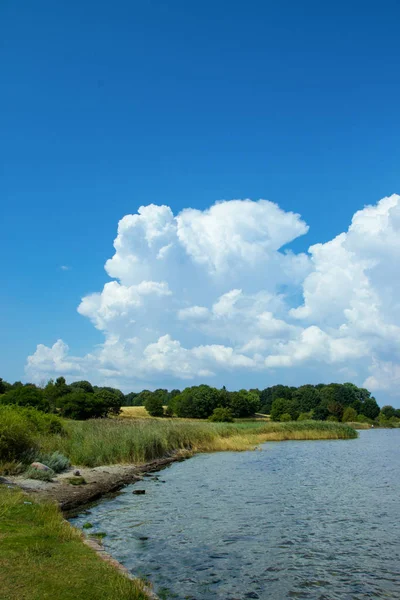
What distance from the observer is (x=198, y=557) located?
12219 mm

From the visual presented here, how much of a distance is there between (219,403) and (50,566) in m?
124

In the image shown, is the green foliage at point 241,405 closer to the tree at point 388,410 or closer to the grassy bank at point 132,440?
the tree at point 388,410

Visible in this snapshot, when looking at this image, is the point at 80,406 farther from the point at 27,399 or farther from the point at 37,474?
the point at 37,474

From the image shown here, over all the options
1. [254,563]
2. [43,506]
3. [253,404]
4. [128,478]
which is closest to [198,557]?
[254,563]

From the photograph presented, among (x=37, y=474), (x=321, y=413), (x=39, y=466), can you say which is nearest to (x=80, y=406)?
(x=39, y=466)

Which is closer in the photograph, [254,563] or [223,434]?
[254,563]

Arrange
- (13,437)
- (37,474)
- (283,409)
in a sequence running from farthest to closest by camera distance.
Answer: (283,409) < (13,437) < (37,474)

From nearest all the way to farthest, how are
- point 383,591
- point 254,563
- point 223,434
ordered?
point 383,591 → point 254,563 → point 223,434

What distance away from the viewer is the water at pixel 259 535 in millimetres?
10375

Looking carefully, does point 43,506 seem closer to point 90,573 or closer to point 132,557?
point 132,557

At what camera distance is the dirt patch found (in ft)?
57.7

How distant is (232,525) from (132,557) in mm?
4587

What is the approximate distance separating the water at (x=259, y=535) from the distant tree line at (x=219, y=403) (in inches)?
2102

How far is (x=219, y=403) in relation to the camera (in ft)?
425
